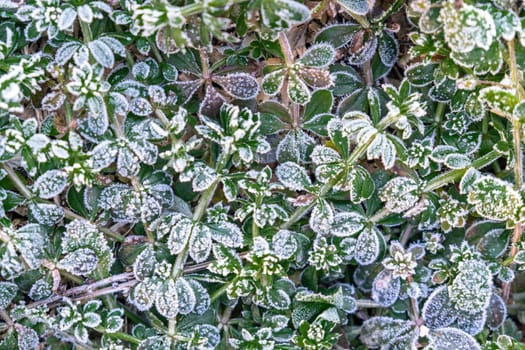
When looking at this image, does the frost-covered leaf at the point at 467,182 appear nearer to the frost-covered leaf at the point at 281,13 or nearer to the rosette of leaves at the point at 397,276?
the rosette of leaves at the point at 397,276

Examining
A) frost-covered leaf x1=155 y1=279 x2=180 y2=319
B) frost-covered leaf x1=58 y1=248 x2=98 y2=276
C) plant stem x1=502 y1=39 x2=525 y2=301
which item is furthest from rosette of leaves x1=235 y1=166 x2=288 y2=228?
plant stem x1=502 y1=39 x2=525 y2=301

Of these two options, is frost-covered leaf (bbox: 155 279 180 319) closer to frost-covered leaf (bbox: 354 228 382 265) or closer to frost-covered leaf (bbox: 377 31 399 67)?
frost-covered leaf (bbox: 354 228 382 265)

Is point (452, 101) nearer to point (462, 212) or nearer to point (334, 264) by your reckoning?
point (462, 212)

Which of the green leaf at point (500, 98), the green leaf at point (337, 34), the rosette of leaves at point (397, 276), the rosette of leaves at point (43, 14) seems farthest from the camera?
the green leaf at point (337, 34)

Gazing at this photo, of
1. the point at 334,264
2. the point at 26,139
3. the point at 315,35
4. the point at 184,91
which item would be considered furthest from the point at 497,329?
the point at 26,139

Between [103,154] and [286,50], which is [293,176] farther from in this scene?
[103,154]

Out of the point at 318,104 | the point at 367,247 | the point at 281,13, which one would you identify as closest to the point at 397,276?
the point at 367,247

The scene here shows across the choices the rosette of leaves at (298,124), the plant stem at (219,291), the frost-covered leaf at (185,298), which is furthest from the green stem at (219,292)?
the rosette of leaves at (298,124)

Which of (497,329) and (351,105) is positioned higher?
(351,105)
